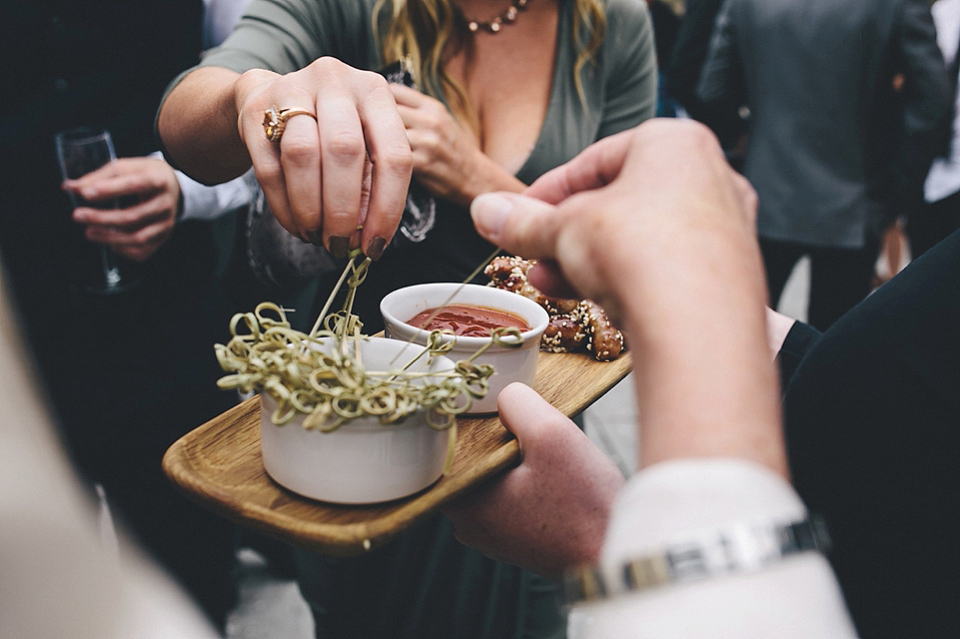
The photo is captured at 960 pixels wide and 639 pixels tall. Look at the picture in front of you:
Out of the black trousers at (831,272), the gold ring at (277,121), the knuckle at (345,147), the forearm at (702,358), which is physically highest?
the gold ring at (277,121)

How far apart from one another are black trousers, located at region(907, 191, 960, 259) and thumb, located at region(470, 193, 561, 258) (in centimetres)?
339

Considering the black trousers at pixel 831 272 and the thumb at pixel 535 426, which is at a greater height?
the thumb at pixel 535 426

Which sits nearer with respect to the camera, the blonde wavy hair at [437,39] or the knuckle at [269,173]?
the knuckle at [269,173]

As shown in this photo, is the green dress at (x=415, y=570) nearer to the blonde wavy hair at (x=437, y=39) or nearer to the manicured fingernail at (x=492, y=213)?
the blonde wavy hair at (x=437, y=39)

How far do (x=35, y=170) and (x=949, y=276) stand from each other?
6.29 feet

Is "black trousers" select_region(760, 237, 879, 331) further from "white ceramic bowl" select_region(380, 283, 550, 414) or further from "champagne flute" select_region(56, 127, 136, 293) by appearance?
"champagne flute" select_region(56, 127, 136, 293)

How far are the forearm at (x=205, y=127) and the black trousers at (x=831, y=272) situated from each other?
2737mm

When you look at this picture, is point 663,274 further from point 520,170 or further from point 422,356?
point 520,170

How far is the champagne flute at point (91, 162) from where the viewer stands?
5.23 feet

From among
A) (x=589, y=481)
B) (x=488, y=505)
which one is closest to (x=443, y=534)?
(x=488, y=505)

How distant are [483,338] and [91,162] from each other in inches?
45.3

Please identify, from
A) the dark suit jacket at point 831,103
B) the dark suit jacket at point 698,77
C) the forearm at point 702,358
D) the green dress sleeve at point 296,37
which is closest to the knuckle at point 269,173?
the green dress sleeve at point 296,37

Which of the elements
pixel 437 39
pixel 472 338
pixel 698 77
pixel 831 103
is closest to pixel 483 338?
pixel 472 338

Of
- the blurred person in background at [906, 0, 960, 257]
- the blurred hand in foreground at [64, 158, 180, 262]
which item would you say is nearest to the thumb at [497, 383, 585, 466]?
the blurred hand in foreground at [64, 158, 180, 262]
